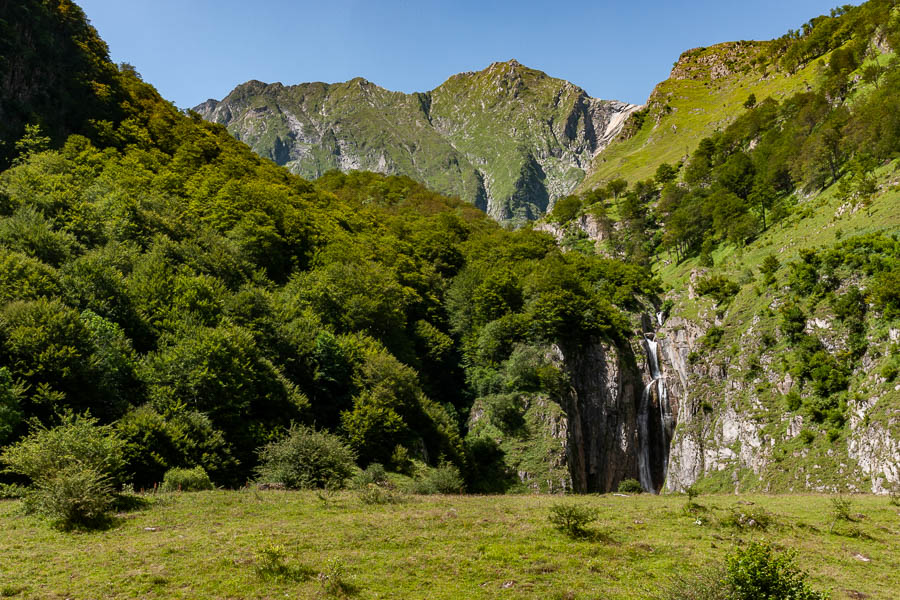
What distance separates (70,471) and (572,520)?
19076 mm

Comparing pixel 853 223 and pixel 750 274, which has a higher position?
pixel 853 223

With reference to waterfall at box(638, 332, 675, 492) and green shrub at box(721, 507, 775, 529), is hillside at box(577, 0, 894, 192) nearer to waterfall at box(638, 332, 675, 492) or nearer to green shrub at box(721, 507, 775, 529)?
waterfall at box(638, 332, 675, 492)

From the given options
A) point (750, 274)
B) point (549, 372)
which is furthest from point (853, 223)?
point (549, 372)

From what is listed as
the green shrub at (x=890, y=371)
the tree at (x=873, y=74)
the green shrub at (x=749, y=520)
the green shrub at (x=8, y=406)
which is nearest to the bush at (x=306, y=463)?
the green shrub at (x=8, y=406)

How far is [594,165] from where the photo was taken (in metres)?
155

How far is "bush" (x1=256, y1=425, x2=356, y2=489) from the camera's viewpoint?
2620 cm

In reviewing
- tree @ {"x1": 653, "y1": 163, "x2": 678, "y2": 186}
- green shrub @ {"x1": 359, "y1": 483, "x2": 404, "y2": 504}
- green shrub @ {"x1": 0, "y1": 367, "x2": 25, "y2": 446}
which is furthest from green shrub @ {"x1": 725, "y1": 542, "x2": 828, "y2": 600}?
tree @ {"x1": 653, "y1": 163, "x2": 678, "y2": 186}

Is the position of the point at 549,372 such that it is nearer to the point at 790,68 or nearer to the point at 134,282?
the point at 134,282

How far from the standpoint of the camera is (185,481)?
75.5ft

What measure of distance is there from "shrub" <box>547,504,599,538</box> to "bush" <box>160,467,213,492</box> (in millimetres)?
17375

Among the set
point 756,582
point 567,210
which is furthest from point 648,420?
point 567,210

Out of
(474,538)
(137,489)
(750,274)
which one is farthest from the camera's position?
(750,274)

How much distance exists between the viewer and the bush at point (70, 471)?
1638cm

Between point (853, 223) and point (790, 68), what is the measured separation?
95337 millimetres
